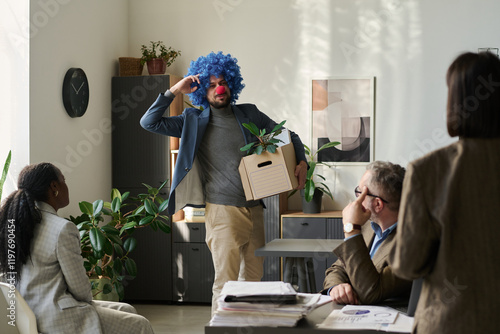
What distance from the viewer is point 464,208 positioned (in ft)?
4.34

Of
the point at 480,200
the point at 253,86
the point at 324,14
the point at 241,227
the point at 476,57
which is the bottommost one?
the point at 241,227

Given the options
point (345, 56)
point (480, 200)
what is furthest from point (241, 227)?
point (345, 56)

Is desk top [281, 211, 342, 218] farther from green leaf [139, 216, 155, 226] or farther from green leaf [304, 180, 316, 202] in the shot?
green leaf [139, 216, 155, 226]

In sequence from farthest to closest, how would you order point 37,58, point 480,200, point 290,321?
point 37,58 < point 290,321 < point 480,200

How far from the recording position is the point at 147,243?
5512 mm

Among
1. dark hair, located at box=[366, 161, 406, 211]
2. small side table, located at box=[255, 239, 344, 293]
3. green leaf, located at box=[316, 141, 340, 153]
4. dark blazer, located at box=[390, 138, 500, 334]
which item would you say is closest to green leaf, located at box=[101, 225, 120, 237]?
small side table, located at box=[255, 239, 344, 293]

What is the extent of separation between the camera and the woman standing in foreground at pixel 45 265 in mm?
2637

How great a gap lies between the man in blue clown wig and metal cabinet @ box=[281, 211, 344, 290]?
5.29 feet

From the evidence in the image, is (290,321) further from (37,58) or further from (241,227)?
(37,58)

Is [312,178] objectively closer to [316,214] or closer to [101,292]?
[316,214]

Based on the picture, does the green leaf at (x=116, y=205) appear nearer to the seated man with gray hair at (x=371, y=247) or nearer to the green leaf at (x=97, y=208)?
the green leaf at (x=97, y=208)

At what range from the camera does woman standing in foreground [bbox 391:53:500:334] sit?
1313 millimetres

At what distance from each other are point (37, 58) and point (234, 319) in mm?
3372

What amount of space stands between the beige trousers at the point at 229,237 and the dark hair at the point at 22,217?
1077mm
